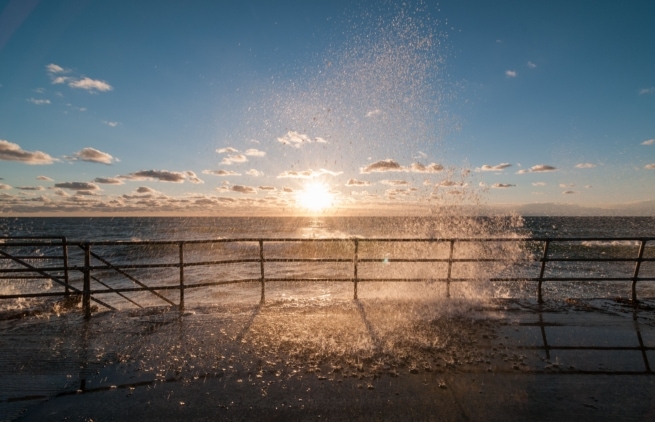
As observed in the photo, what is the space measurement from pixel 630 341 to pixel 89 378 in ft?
21.8

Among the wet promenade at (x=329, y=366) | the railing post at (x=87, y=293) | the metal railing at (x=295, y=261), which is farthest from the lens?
the metal railing at (x=295, y=261)

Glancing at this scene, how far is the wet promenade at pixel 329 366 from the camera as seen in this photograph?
323 centimetres

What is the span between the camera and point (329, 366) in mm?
4078

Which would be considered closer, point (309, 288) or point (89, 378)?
point (89, 378)

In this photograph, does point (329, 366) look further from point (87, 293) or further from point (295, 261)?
point (295, 261)

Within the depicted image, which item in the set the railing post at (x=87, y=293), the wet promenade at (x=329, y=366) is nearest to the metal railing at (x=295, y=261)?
the railing post at (x=87, y=293)

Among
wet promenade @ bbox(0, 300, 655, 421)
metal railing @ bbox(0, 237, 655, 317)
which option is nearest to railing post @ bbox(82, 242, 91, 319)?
metal railing @ bbox(0, 237, 655, 317)

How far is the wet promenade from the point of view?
127 inches

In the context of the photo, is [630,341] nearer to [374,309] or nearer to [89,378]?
[374,309]

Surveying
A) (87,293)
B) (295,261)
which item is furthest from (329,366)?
(295,261)

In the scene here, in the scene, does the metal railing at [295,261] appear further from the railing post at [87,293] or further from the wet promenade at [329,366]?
the wet promenade at [329,366]

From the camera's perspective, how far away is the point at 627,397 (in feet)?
11.3

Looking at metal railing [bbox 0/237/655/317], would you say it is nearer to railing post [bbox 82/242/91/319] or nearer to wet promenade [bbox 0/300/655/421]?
railing post [bbox 82/242/91/319]

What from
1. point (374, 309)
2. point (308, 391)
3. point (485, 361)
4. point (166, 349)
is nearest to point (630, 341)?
point (485, 361)
